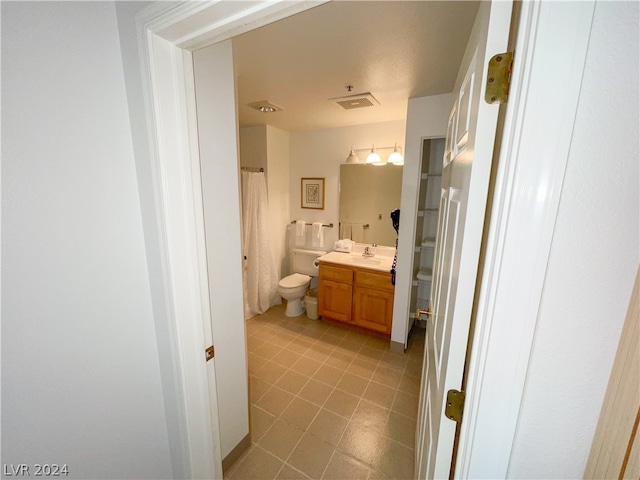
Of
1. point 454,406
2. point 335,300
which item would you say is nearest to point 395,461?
point 454,406

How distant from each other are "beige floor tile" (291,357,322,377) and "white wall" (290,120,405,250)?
1.45 m

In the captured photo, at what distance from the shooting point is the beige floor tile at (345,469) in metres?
1.43

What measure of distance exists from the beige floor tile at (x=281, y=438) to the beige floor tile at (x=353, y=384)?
1.65 feet

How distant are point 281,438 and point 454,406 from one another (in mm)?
1475

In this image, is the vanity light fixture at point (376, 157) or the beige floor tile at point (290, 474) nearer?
the beige floor tile at point (290, 474)

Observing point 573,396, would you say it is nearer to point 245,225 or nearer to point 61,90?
point 61,90

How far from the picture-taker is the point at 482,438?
1.77 feet

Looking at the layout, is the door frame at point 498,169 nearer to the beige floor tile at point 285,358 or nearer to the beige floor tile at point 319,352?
the beige floor tile at point 285,358

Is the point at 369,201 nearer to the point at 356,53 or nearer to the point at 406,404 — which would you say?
the point at 356,53

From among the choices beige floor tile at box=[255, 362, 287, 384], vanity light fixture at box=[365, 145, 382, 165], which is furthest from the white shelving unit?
beige floor tile at box=[255, 362, 287, 384]

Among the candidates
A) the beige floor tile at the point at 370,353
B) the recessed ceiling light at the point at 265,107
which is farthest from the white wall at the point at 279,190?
the beige floor tile at the point at 370,353

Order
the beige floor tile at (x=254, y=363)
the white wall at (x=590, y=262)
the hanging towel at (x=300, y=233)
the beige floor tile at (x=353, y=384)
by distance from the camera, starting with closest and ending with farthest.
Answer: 1. the white wall at (x=590, y=262)
2. the beige floor tile at (x=353, y=384)
3. the beige floor tile at (x=254, y=363)
4. the hanging towel at (x=300, y=233)

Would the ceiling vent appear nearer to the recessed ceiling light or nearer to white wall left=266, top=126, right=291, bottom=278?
the recessed ceiling light

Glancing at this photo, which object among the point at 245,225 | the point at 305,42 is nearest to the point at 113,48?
the point at 305,42
